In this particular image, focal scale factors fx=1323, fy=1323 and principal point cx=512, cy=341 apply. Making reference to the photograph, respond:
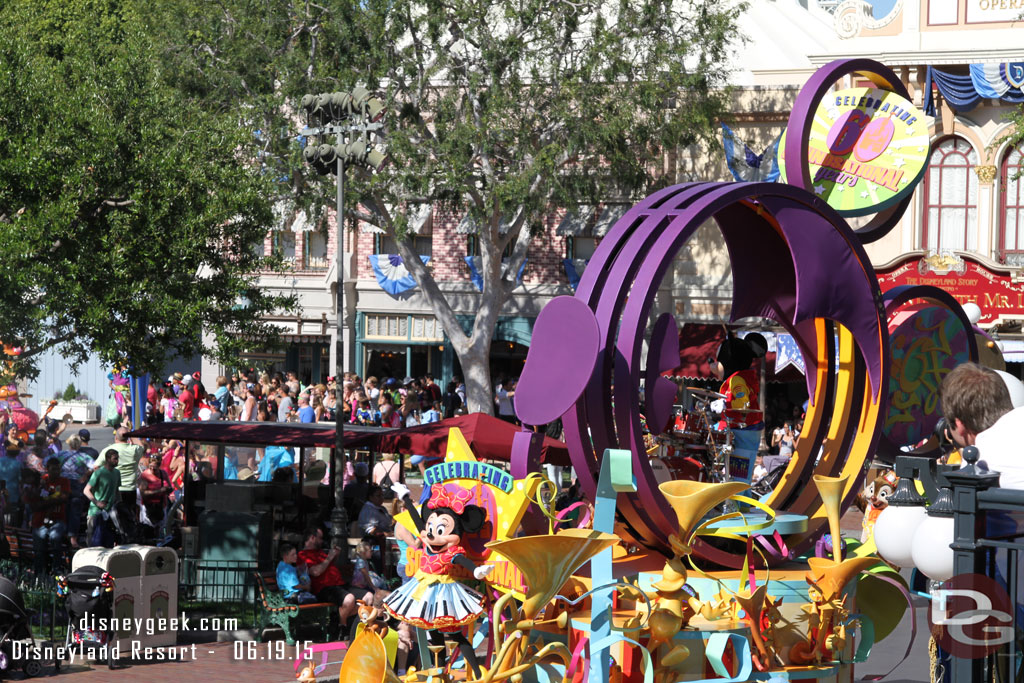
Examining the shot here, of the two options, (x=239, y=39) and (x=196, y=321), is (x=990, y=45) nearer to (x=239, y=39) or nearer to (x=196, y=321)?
(x=239, y=39)

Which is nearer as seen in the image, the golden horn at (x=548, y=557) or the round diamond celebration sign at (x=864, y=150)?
the golden horn at (x=548, y=557)

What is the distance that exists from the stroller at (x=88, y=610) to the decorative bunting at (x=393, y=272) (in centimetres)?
2092

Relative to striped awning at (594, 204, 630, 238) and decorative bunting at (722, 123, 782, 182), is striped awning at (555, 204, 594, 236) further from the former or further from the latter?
decorative bunting at (722, 123, 782, 182)

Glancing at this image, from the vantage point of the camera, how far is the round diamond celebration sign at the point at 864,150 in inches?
373

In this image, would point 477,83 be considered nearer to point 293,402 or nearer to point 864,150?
point 293,402

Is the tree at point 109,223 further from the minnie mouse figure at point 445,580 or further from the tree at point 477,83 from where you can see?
the minnie mouse figure at point 445,580

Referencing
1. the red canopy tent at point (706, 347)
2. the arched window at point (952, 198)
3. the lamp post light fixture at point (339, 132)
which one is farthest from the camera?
the arched window at point (952, 198)

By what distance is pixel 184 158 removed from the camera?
16.3 meters

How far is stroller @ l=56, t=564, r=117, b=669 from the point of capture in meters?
10.6

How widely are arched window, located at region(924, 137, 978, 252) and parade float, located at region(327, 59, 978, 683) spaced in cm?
1898

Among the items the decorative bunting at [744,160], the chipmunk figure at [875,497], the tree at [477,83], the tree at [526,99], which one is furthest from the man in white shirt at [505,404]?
the chipmunk figure at [875,497]

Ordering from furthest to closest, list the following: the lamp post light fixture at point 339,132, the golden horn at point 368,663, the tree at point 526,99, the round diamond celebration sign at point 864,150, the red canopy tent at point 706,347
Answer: the red canopy tent at point 706,347
the tree at point 526,99
the lamp post light fixture at point 339,132
the round diamond celebration sign at point 864,150
the golden horn at point 368,663

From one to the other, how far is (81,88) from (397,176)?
922 cm

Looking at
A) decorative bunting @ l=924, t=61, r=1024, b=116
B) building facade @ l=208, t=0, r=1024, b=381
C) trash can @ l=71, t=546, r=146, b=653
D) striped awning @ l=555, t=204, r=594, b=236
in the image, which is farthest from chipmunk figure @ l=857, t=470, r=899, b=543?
striped awning @ l=555, t=204, r=594, b=236
